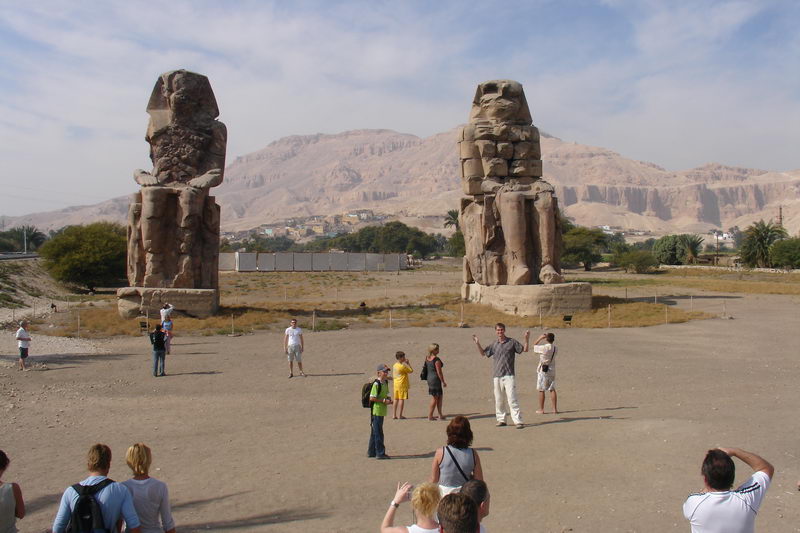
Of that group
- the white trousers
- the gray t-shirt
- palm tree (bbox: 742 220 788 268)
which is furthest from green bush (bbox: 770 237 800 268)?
the white trousers

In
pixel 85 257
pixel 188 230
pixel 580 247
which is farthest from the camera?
pixel 580 247

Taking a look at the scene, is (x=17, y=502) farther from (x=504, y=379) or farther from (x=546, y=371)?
(x=546, y=371)

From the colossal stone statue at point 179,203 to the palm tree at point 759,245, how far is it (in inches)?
1948

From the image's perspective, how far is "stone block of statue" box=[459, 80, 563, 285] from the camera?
20391mm

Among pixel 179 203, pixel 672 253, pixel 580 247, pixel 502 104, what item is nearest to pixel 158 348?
→ pixel 179 203

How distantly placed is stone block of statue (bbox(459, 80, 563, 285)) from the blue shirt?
16892 millimetres

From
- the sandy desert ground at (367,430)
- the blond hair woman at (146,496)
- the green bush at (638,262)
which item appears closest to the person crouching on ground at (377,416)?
the sandy desert ground at (367,430)

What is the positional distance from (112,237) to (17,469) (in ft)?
98.0

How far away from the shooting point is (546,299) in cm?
1945

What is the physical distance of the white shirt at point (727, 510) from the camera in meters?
3.71

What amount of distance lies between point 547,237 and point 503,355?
11825mm

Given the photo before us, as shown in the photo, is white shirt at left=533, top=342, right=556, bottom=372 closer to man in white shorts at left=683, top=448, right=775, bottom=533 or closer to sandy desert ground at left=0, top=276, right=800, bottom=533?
sandy desert ground at left=0, top=276, right=800, bottom=533

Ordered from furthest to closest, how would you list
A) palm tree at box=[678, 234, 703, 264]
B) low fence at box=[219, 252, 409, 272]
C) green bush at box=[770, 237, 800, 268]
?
palm tree at box=[678, 234, 703, 264], low fence at box=[219, 252, 409, 272], green bush at box=[770, 237, 800, 268]

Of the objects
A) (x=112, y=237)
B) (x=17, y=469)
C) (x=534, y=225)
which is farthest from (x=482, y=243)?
(x=112, y=237)
